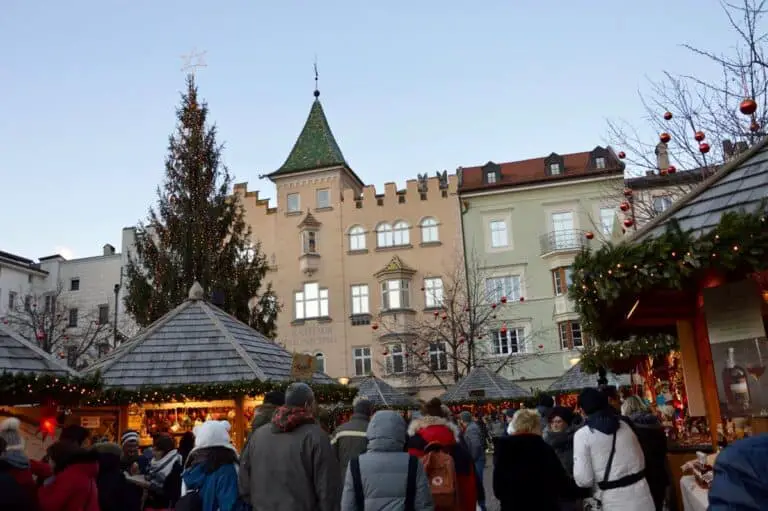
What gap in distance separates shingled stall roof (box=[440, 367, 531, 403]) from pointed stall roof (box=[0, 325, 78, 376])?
14883 mm

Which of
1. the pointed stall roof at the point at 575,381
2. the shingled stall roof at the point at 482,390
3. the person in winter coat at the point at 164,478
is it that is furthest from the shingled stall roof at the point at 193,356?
the pointed stall roof at the point at 575,381

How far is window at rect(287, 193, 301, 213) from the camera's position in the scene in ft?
129

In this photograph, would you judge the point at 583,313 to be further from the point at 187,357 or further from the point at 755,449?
the point at 187,357

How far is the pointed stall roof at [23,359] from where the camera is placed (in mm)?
8602

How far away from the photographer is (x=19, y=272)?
42844 millimetres

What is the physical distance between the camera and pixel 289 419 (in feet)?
15.6

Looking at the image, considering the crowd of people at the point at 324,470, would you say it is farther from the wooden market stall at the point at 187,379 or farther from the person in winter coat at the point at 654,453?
the wooden market stall at the point at 187,379

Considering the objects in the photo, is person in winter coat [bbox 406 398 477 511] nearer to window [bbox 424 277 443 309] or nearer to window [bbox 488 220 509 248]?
window [bbox 424 277 443 309]

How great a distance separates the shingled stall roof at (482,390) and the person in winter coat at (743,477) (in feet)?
65.9

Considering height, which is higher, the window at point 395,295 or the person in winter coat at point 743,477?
the window at point 395,295

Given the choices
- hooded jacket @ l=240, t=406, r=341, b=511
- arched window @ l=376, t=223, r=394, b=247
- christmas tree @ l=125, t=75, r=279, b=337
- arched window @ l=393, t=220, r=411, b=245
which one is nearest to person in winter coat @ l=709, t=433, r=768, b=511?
hooded jacket @ l=240, t=406, r=341, b=511

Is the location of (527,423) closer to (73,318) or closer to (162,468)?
(162,468)

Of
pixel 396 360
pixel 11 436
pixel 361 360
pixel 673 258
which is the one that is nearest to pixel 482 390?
pixel 396 360

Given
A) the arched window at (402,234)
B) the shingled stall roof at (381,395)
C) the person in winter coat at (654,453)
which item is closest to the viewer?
the person in winter coat at (654,453)
